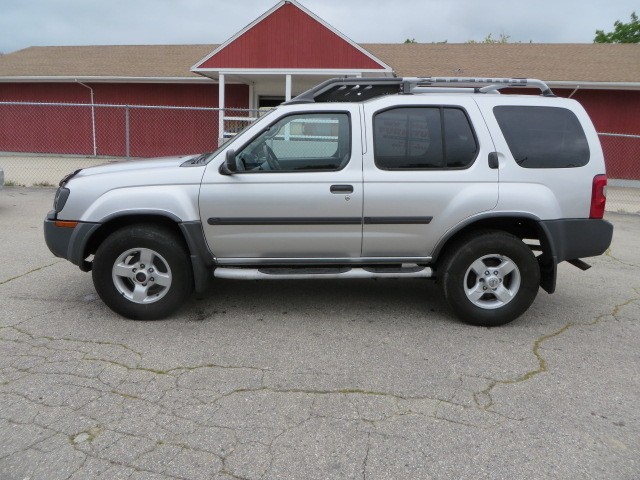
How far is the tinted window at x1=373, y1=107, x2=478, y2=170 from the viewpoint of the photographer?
4.20 metres

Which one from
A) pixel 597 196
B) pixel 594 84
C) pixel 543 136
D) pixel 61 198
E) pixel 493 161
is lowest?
pixel 61 198

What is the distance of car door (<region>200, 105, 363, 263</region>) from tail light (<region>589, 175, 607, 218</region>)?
196 centimetres

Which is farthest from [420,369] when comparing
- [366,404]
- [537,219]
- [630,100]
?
[630,100]

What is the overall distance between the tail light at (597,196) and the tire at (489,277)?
0.62 meters

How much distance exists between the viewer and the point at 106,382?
3295 mm

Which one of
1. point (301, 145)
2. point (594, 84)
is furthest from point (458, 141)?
point (594, 84)

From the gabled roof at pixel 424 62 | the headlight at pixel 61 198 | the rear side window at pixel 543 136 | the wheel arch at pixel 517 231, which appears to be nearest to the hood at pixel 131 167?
the headlight at pixel 61 198

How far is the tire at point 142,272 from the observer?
4.16 meters

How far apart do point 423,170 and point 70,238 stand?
299cm

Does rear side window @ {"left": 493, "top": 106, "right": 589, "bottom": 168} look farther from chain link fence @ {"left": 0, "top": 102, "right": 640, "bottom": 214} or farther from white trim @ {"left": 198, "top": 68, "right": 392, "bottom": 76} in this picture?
chain link fence @ {"left": 0, "top": 102, "right": 640, "bottom": 214}

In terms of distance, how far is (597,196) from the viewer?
4223 mm

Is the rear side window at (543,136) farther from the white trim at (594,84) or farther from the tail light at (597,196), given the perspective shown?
the white trim at (594,84)

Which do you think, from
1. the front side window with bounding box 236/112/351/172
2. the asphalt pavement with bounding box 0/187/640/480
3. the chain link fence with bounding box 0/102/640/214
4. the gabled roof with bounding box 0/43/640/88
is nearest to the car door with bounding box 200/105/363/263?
the front side window with bounding box 236/112/351/172

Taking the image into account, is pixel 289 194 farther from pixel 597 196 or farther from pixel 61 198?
pixel 597 196
